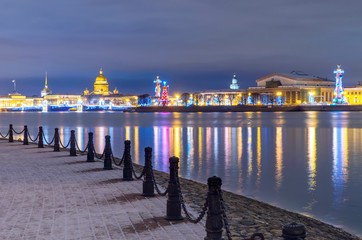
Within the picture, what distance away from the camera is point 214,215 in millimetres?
6684

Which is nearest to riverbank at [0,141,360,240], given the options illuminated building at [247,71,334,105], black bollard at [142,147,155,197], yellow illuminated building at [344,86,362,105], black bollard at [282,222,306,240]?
black bollard at [142,147,155,197]

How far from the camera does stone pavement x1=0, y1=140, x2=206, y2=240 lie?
743 centimetres

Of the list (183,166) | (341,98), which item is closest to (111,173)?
(183,166)

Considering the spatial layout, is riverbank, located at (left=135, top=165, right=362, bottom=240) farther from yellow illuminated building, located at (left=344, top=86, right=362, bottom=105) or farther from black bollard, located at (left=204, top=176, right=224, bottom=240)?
yellow illuminated building, located at (left=344, top=86, right=362, bottom=105)

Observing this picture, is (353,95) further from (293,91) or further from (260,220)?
(260,220)

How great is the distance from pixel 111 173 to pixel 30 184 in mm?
2889

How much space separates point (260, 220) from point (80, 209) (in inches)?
142

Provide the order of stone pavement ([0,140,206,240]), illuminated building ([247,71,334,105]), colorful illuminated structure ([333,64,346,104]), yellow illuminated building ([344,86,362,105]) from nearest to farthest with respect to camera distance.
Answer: stone pavement ([0,140,206,240]), colorful illuminated structure ([333,64,346,104]), yellow illuminated building ([344,86,362,105]), illuminated building ([247,71,334,105])

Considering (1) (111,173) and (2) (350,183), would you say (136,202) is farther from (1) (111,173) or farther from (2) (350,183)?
(2) (350,183)

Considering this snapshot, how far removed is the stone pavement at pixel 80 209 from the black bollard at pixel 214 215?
0.66m

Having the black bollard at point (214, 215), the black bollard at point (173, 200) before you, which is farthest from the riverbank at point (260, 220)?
the black bollard at point (214, 215)

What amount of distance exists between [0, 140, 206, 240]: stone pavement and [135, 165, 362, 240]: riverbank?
960mm

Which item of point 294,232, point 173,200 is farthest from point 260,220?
point 294,232

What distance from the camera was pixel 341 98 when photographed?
16875 cm
